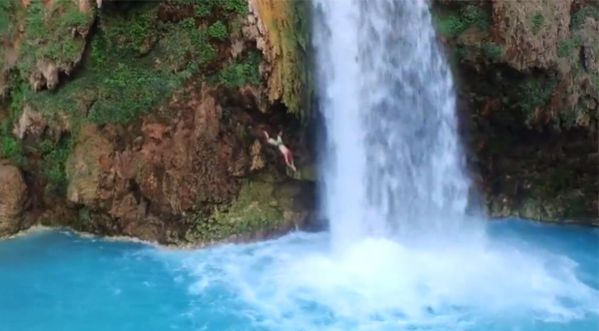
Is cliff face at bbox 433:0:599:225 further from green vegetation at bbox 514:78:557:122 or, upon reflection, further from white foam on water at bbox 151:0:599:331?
white foam on water at bbox 151:0:599:331

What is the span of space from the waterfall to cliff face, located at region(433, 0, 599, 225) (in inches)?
21.7

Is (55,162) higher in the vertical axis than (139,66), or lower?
lower

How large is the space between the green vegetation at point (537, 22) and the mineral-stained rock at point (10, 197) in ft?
30.8

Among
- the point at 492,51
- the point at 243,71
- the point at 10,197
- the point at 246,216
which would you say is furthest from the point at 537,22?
the point at 10,197

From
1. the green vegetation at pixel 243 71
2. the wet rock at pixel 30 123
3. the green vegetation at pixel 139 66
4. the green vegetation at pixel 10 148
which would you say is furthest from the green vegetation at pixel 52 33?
the green vegetation at pixel 243 71

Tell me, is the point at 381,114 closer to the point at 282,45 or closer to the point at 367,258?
the point at 282,45

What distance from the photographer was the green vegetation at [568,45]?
13.1m

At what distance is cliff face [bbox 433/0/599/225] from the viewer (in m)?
12.9

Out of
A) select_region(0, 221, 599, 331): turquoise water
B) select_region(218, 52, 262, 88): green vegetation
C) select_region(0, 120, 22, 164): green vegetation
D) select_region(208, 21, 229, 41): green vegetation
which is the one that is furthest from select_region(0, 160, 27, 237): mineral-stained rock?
select_region(208, 21, 229, 41): green vegetation

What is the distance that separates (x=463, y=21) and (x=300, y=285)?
17.9 ft

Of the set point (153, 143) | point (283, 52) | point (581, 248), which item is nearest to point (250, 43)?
point (283, 52)

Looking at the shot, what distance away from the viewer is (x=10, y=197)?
42.1ft

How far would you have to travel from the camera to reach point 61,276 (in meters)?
11.8

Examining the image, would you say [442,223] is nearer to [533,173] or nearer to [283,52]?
[533,173]
